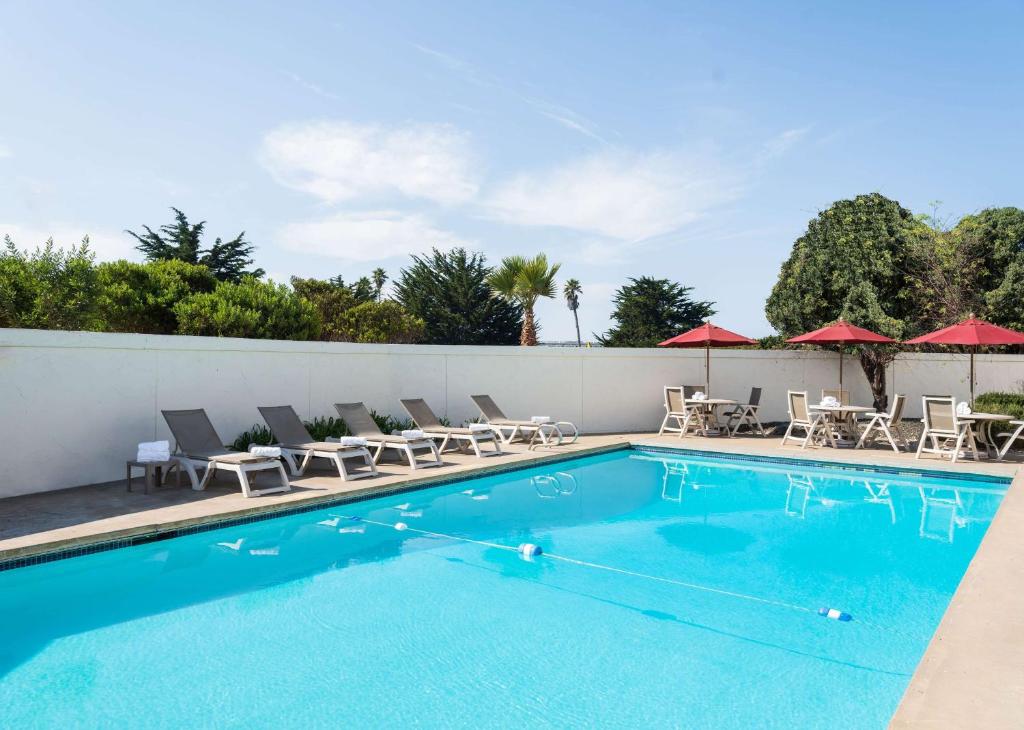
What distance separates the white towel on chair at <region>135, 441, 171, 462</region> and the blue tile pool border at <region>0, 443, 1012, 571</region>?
1582mm

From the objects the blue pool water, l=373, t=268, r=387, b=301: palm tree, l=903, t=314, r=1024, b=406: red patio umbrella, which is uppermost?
l=373, t=268, r=387, b=301: palm tree

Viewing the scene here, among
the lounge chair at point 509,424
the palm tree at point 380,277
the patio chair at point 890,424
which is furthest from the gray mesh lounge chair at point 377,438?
the palm tree at point 380,277

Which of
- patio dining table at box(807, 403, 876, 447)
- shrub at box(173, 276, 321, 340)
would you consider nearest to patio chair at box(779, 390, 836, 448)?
patio dining table at box(807, 403, 876, 447)

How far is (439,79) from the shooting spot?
42.2 feet

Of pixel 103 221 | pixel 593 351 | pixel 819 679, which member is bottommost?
pixel 819 679

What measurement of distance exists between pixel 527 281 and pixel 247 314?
10.3 meters

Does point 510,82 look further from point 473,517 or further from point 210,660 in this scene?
point 210,660

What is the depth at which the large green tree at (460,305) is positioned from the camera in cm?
3462

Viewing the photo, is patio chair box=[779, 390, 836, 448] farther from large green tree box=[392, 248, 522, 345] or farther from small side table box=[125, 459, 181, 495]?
large green tree box=[392, 248, 522, 345]

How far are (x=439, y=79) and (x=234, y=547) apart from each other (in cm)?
966

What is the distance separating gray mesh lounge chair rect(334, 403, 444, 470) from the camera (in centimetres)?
923

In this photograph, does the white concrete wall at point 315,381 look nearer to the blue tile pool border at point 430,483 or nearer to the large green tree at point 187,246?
the blue tile pool border at point 430,483

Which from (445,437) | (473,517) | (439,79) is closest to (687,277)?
(439,79)

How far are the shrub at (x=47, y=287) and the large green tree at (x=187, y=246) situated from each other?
1781 cm
